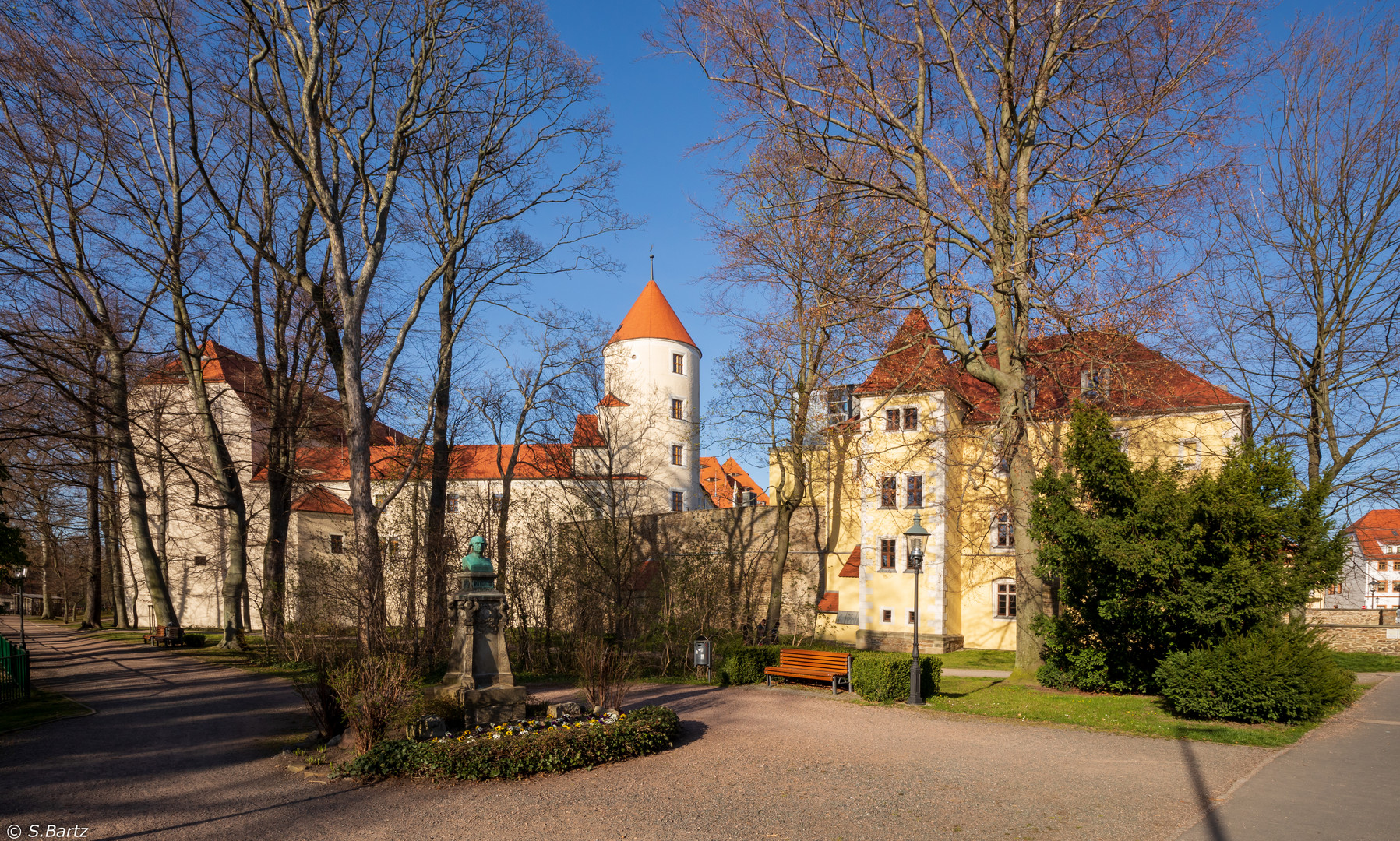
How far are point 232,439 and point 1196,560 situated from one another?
34130 millimetres

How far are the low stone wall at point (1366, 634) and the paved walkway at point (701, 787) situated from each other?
18.6 metres

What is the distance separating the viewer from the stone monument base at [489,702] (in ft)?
33.2

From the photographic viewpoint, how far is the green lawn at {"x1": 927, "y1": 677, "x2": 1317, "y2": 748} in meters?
10.7

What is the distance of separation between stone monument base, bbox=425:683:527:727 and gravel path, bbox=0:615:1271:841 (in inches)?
66.0

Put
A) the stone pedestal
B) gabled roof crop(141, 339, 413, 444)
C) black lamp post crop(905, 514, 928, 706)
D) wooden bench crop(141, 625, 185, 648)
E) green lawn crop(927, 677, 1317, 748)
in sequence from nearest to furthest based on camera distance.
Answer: the stone pedestal < green lawn crop(927, 677, 1317, 748) < black lamp post crop(905, 514, 928, 706) < gabled roof crop(141, 339, 413, 444) < wooden bench crop(141, 625, 185, 648)

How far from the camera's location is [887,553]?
28609mm

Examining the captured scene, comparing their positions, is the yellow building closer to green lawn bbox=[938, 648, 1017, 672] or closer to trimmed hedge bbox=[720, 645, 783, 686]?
green lawn bbox=[938, 648, 1017, 672]

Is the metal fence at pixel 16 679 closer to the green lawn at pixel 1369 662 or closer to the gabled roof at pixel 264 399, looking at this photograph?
the gabled roof at pixel 264 399

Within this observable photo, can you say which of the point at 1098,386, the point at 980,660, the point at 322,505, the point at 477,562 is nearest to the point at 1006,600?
the point at 980,660

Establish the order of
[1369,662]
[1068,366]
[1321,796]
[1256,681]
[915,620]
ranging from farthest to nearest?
[1369,662]
[1068,366]
[915,620]
[1256,681]
[1321,796]

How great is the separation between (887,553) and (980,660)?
17.5 ft

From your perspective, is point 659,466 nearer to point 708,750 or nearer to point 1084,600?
point 1084,600

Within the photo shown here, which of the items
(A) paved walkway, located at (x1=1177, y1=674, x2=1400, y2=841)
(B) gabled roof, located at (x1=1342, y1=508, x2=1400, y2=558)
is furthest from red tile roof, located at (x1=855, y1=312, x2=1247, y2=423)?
(B) gabled roof, located at (x1=1342, y1=508, x2=1400, y2=558)

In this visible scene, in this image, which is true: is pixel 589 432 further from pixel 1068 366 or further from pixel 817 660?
pixel 1068 366
